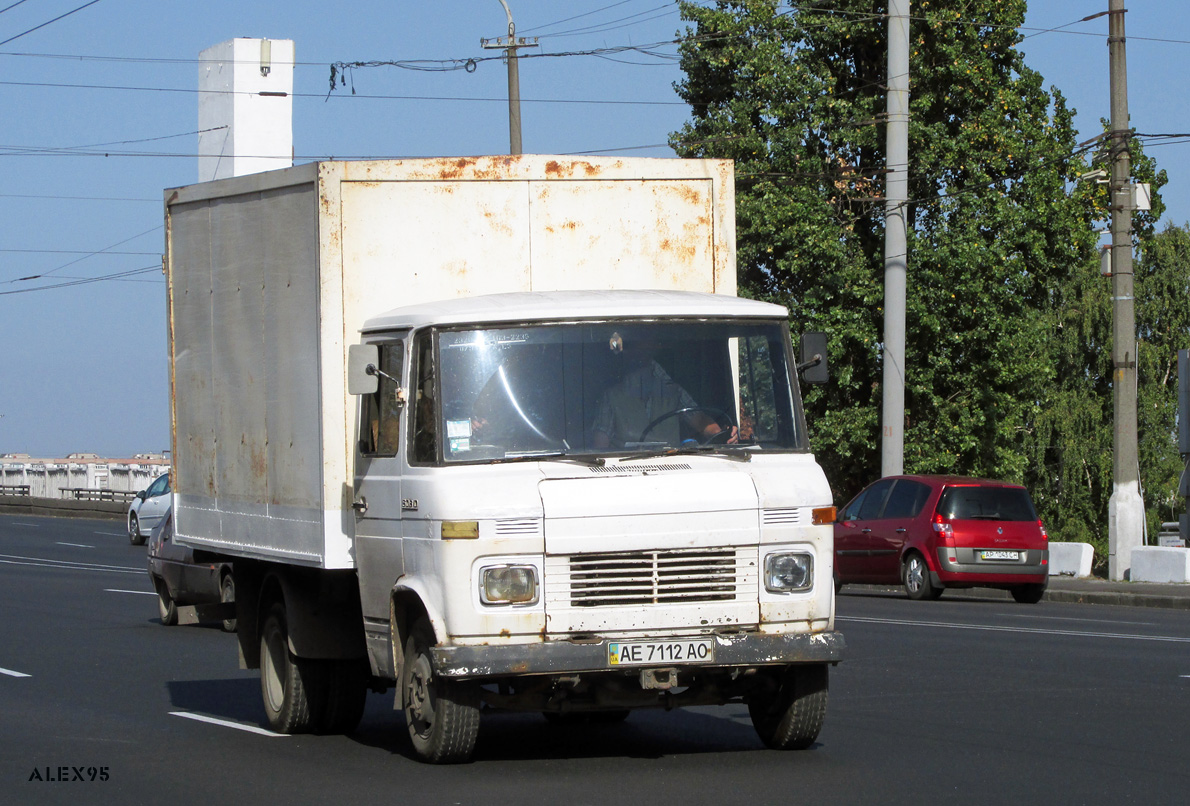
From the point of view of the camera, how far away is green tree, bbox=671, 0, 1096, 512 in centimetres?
3347

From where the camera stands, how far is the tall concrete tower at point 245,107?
5934 cm

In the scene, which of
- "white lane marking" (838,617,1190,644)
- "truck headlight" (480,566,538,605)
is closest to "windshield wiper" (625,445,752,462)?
"truck headlight" (480,566,538,605)

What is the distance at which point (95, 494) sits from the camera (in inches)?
2421

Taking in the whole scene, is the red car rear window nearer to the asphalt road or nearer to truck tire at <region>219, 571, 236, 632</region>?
the asphalt road

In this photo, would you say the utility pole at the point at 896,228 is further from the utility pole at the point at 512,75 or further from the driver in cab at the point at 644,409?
the driver in cab at the point at 644,409

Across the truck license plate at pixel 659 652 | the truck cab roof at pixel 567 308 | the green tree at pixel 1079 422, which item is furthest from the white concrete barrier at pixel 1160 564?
the truck license plate at pixel 659 652

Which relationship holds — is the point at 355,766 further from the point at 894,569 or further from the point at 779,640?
the point at 894,569

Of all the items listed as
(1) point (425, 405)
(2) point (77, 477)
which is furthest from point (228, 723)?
(2) point (77, 477)

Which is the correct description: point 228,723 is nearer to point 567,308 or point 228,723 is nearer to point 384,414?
point 384,414

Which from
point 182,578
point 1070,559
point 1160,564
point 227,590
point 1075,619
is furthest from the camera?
point 1070,559

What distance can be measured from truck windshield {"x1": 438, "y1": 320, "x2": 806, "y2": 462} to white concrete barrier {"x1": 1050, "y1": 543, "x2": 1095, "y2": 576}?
62.8ft

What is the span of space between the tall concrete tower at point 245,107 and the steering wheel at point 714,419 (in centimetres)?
5170

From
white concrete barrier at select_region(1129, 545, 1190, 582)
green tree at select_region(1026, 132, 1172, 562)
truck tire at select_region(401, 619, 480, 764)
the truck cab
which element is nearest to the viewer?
the truck cab

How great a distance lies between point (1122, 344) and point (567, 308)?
61.3 feet
